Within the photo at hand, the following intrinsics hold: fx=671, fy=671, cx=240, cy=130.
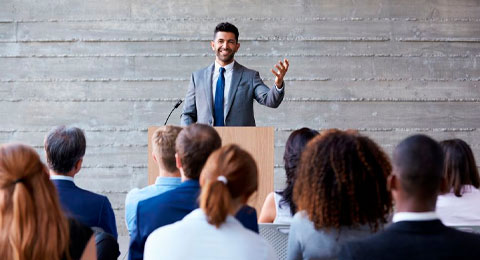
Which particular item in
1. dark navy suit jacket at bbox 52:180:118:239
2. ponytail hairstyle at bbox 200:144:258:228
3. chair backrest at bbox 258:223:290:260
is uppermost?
ponytail hairstyle at bbox 200:144:258:228

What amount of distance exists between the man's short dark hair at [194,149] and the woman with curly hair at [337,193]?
464 millimetres

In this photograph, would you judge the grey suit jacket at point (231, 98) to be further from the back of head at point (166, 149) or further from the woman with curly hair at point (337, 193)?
the woman with curly hair at point (337, 193)

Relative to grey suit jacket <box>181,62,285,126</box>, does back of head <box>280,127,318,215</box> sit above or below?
below

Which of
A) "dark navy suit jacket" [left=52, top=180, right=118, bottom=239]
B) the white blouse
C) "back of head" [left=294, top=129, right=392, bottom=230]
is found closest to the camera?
"back of head" [left=294, top=129, right=392, bottom=230]

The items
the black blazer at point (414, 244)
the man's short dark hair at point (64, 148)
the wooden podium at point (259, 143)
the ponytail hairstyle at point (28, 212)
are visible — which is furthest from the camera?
the wooden podium at point (259, 143)

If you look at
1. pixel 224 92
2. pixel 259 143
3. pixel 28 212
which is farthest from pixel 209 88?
pixel 28 212

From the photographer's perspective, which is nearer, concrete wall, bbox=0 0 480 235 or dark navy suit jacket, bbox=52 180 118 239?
dark navy suit jacket, bbox=52 180 118 239

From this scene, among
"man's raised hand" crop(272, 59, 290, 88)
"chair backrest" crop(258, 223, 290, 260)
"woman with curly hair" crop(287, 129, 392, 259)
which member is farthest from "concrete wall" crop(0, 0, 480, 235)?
"woman with curly hair" crop(287, 129, 392, 259)

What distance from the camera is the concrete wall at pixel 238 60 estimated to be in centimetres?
575

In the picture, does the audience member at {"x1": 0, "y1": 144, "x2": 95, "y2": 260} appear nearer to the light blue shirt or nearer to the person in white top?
the person in white top

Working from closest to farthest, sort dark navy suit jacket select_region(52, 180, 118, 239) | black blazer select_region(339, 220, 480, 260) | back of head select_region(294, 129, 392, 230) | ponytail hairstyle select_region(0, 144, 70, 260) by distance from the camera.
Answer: black blazer select_region(339, 220, 480, 260) < ponytail hairstyle select_region(0, 144, 70, 260) < back of head select_region(294, 129, 392, 230) < dark navy suit jacket select_region(52, 180, 118, 239)

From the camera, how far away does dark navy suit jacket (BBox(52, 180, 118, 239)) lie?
2443 mm

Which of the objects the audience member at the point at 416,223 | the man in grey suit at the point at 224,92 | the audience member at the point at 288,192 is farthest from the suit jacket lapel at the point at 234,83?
the audience member at the point at 416,223

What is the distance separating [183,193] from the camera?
90.7 inches
